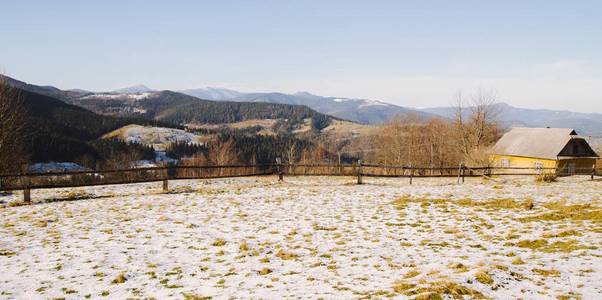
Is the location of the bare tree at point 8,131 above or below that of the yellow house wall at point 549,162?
above

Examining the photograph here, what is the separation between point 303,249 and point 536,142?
178 ft

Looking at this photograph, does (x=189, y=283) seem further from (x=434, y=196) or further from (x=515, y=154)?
(x=515, y=154)

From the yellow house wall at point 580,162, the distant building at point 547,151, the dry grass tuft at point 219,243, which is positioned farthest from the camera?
the yellow house wall at point 580,162

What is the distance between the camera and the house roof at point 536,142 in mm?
50500

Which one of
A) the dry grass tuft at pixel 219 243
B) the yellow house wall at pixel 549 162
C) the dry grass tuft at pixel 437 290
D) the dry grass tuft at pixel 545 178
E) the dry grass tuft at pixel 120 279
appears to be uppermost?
the yellow house wall at pixel 549 162

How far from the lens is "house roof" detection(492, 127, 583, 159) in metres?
50.5

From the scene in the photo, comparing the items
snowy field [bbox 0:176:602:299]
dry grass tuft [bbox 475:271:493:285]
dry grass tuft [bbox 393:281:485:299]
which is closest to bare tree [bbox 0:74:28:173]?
snowy field [bbox 0:176:602:299]

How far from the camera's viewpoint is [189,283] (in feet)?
28.8

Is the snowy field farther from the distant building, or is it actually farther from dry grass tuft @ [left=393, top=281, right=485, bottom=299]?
the distant building

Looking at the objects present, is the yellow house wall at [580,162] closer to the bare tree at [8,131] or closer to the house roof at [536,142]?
the house roof at [536,142]

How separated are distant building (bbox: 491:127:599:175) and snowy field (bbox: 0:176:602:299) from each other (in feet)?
117

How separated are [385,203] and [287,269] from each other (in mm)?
10713

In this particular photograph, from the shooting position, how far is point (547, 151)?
167ft

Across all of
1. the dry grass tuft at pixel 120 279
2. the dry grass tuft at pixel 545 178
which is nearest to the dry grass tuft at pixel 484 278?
the dry grass tuft at pixel 120 279
